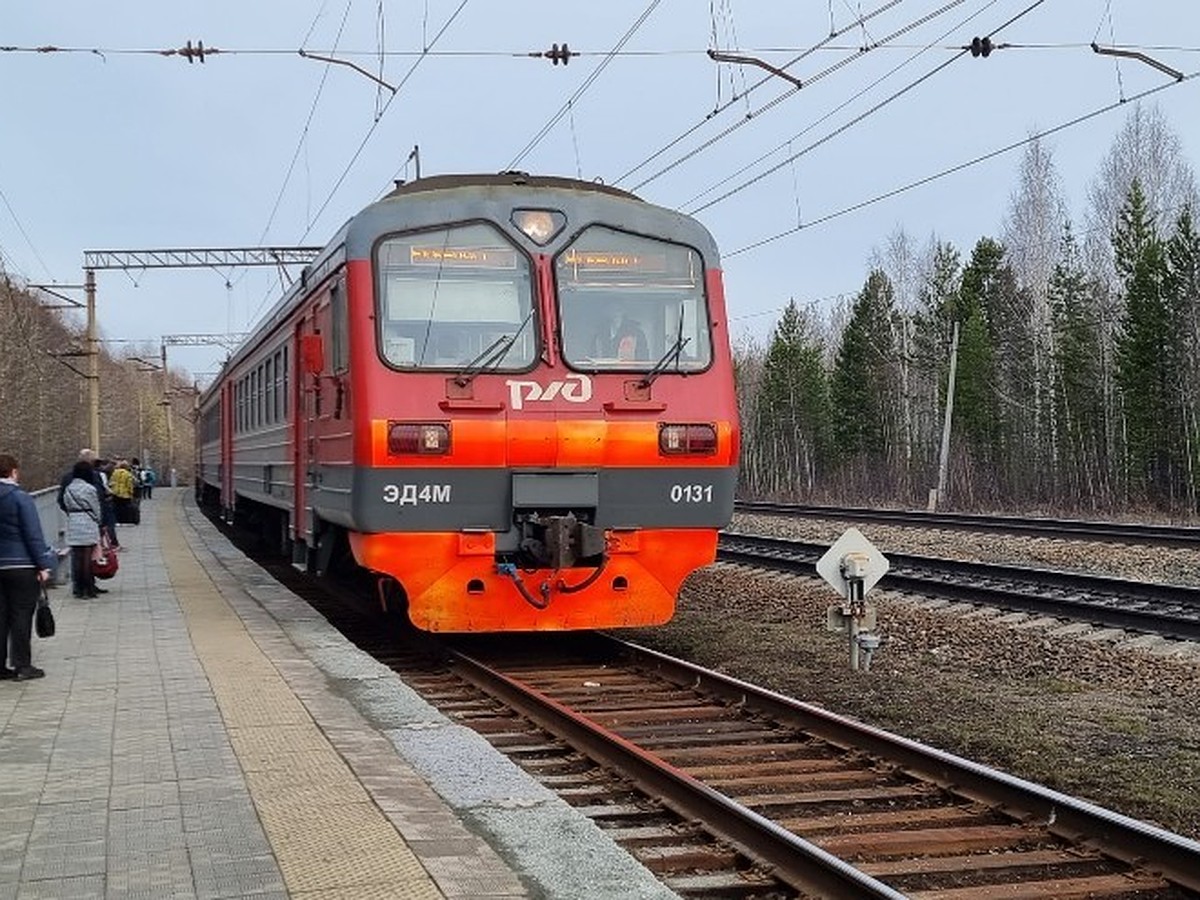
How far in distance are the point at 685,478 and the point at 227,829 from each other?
5.63m

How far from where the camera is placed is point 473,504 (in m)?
9.77

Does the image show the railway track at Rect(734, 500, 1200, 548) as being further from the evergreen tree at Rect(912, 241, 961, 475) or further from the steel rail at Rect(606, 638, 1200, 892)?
the evergreen tree at Rect(912, 241, 961, 475)

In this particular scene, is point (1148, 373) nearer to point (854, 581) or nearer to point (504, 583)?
point (854, 581)

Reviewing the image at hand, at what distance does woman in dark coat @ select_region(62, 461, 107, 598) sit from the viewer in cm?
1418

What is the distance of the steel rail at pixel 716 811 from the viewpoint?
15.5 ft

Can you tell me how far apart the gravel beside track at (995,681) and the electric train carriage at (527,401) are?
1.41m

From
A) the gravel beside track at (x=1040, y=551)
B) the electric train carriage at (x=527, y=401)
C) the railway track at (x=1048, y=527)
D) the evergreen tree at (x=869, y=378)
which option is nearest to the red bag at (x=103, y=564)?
the electric train carriage at (x=527, y=401)

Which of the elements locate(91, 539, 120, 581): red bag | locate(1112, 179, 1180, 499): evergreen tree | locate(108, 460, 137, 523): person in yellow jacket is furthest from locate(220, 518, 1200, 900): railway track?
locate(1112, 179, 1180, 499): evergreen tree

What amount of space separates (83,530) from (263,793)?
9750 millimetres

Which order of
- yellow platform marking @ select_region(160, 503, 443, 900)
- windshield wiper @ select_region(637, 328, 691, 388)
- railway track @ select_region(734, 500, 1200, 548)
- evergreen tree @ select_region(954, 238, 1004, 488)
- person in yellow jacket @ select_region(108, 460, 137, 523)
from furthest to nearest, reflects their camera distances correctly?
1. evergreen tree @ select_region(954, 238, 1004, 488)
2. person in yellow jacket @ select_region(108, 460, 137, 523)
3. railway track @ select_region(734, 500, 1200, 548)
4. windshield wiper @ select_region(637, 328, 691, 388)
5. yellow platform marking @ select_region(160, 503, 443, 900)

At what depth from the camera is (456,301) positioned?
10.1 m

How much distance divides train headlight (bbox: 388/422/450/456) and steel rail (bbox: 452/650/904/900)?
77.0 inches

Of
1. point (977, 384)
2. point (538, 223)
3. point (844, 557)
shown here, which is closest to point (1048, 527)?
point (844, 557)

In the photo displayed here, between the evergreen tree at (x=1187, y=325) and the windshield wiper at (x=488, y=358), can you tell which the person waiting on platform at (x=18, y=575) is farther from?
the evergreen tree at (x=1187, y=325)
